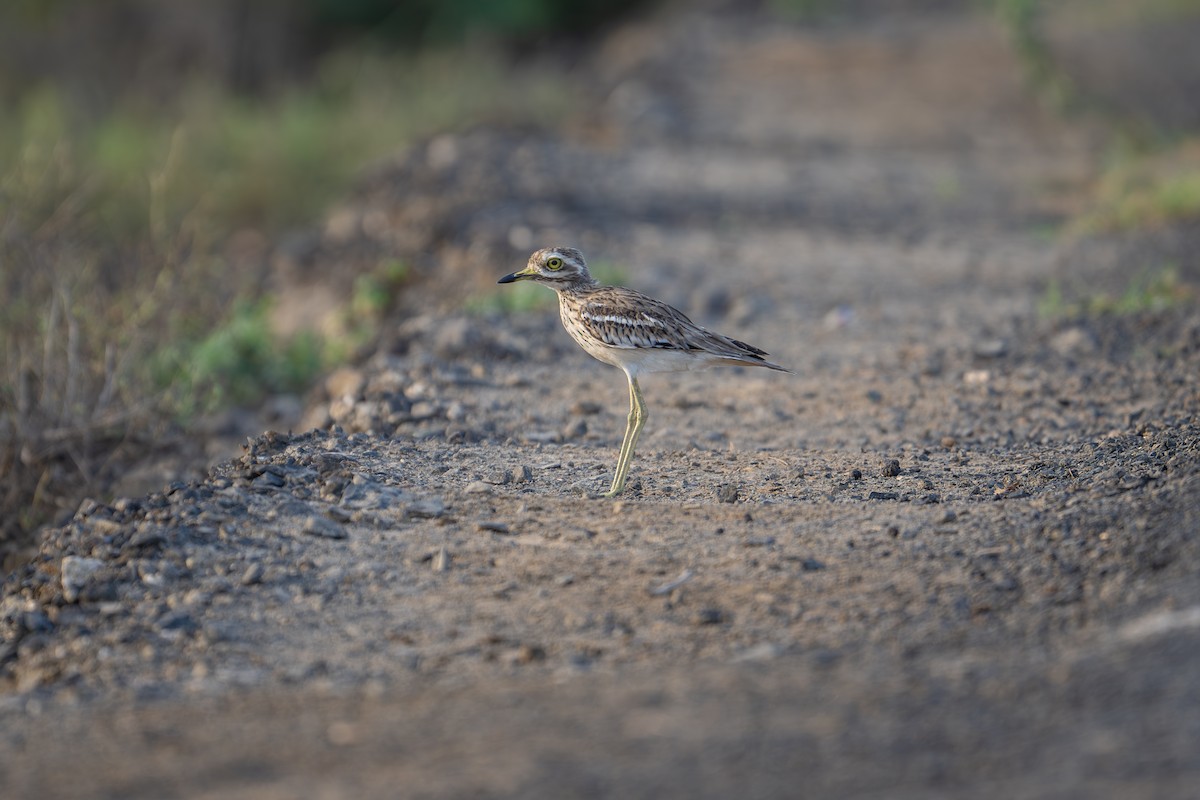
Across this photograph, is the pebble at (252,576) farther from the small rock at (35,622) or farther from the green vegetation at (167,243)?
the green vegetation at (167,243)

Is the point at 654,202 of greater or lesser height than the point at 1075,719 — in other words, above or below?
above

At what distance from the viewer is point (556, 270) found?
548 centimetres

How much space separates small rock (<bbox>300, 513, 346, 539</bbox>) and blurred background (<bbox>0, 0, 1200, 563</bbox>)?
1.80 meters

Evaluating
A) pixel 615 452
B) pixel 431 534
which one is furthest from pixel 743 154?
pixel 431 534

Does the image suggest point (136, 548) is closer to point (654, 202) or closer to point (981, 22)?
point (654, 202)

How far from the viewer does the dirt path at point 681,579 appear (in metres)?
3.14

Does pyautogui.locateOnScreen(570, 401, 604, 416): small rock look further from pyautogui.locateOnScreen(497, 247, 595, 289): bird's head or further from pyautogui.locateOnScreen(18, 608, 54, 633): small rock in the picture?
pyautogui.locateOnScreen(18, 608, 54, 633): small rock

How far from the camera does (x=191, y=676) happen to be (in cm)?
376

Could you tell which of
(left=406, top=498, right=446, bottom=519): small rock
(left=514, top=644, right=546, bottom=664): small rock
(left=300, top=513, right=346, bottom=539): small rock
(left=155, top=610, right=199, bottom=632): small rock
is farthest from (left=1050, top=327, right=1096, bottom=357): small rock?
(left=155, top=610, right=199, bottom=632): small rock

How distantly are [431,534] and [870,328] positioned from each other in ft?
12.2

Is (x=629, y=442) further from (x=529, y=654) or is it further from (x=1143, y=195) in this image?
(x=1143, y=195)

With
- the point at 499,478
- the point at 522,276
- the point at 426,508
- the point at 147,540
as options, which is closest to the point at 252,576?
the point at 147,540

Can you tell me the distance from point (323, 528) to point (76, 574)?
72 centimetres

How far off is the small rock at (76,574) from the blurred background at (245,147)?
5.65 ft
